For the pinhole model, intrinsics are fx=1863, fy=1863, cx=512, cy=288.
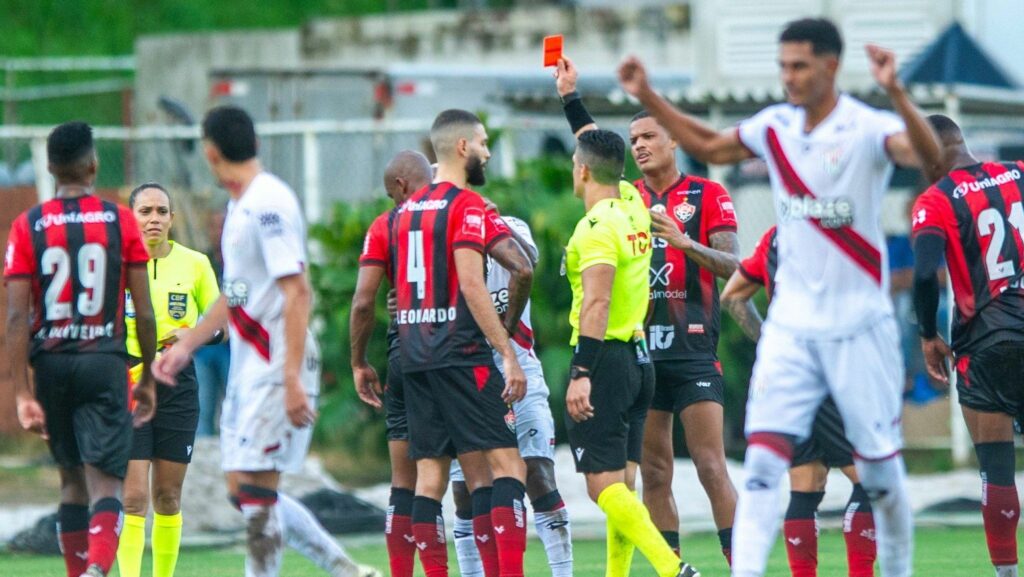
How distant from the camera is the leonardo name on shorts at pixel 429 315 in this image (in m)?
9.12

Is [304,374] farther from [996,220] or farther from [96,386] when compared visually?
[996,220]

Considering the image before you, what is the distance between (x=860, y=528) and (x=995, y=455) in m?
1.11

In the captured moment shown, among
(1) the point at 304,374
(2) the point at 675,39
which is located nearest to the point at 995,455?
(1) the point at 304,374

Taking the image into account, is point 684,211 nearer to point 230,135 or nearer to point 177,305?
point 177,305

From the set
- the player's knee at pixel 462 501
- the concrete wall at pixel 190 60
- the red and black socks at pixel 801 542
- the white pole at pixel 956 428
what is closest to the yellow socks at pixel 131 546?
the player's knee at pixel 462 501

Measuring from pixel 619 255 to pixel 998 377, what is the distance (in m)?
2.19

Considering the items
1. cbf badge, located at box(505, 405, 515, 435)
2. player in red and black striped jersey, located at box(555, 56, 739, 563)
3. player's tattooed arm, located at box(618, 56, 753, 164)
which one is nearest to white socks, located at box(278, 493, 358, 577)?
cbf badge, located at box(505, 405, 515, 435)

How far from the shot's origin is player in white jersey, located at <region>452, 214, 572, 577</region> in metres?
9.85

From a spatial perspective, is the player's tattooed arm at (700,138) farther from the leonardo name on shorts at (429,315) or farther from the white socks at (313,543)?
the white socks at (313,543)

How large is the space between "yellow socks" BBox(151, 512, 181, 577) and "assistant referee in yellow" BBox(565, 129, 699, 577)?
2.37 metres

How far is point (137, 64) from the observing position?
2934 centimetres

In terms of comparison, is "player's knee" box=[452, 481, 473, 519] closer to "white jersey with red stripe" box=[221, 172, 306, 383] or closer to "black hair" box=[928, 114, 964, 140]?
"white jersey with red stripe" box=[221, 172, 306, 383]

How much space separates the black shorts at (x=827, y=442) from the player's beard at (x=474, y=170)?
2099 mm

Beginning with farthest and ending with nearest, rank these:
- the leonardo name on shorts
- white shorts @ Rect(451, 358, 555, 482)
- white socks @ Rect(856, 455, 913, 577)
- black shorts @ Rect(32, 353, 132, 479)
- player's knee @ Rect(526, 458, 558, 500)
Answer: white shorts @ Rect(451, 358, 555, 482) < player's knee @ Rect(526, 458, 558, 500) < the leonardo name on shorts < black shorts @ Rect(32, 353, 132, 479) < white socks @ Rect(856, 455, 913, 577)
